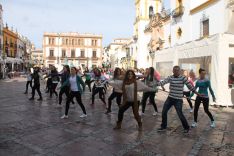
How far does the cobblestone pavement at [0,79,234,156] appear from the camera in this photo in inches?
227

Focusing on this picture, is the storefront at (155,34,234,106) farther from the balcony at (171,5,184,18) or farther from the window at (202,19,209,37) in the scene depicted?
the balcony at (171,5,184,18)

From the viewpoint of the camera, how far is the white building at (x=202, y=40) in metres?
12.5

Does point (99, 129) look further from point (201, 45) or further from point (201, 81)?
point (201, 45)

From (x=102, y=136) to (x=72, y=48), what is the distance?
7432cm

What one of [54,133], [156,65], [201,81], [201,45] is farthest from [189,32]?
[54,133]

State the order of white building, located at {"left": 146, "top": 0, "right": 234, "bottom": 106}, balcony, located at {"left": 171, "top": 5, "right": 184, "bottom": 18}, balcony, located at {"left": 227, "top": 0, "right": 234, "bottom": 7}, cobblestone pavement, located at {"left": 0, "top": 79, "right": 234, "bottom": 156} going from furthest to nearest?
balcony, located at {"left": 171, "top": 5, "right": 184, "bottom": 18}
balcony, located at {"left": 227, "top": 0, "right": 234, "bottom": 7}
white building, located at {"left": 146, "top": 0, "right": 234, "bottom": 106}
cobblestone pavement, located at {"left": 0, "top": 79, "right": 234, "bottom": 156}

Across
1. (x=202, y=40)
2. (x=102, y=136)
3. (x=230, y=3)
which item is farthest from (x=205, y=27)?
(x=102, y=136)

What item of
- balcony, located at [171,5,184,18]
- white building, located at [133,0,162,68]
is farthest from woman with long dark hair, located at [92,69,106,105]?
white building, located at [133,0,162,68]

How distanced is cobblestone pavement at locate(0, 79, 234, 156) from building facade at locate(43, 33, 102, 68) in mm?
70028

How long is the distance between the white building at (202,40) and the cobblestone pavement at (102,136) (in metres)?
3.14

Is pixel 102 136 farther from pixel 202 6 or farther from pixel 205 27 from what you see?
pixel 202 6

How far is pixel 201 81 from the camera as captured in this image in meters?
7.97

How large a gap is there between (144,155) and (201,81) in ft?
10.3

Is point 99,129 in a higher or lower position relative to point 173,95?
lower
